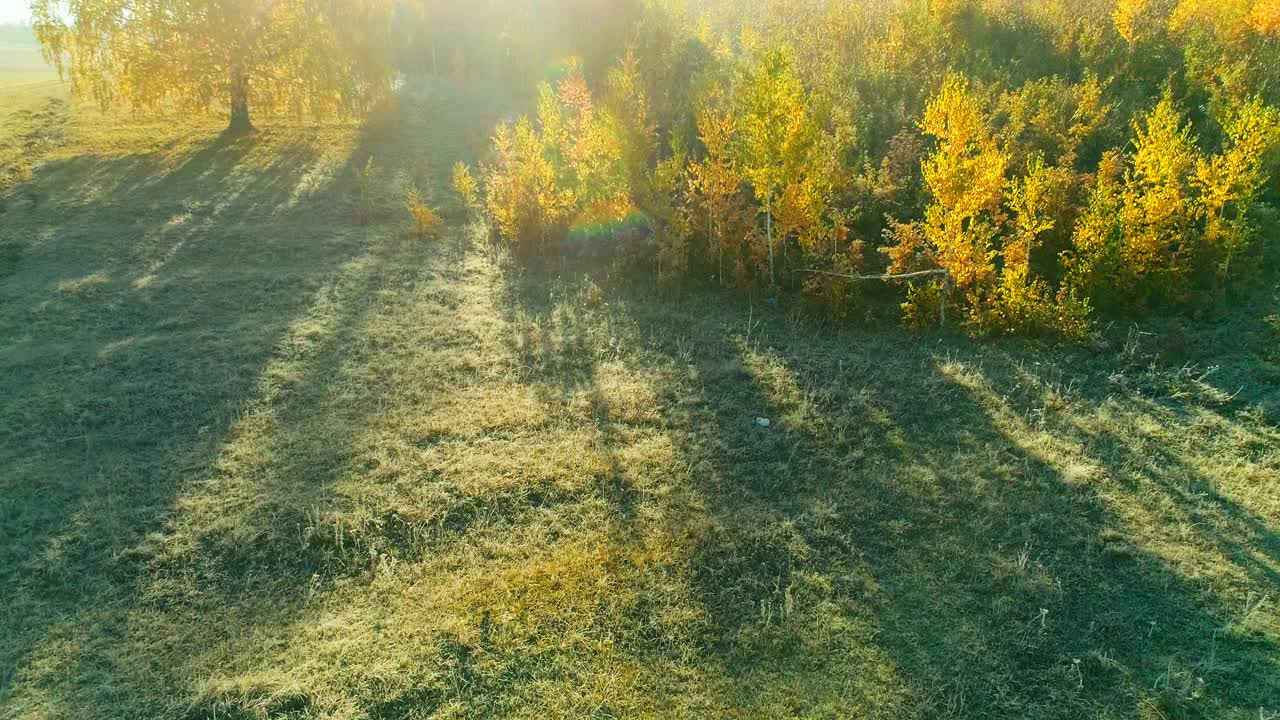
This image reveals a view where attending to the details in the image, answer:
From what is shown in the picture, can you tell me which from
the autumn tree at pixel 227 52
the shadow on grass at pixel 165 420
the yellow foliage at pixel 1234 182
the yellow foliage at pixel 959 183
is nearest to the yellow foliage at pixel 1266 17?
the yellow foliage at pixel 1234 182

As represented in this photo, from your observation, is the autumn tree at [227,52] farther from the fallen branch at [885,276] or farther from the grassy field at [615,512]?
the fallen branch at [885,276]

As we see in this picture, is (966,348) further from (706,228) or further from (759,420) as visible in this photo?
(706,228)

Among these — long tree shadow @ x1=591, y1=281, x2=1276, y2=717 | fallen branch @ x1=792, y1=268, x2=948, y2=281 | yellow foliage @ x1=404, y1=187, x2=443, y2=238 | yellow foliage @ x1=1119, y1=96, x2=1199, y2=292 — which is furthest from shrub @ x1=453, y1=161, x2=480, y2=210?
yellow foliage @ x1=1119, y1=96, x2=1199, y2=292

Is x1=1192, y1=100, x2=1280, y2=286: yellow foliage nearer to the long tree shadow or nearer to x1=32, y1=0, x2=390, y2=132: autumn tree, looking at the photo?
the long tree shadow

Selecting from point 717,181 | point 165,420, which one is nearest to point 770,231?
point 717,181

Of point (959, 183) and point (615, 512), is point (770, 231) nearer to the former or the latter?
point (959, 183)
